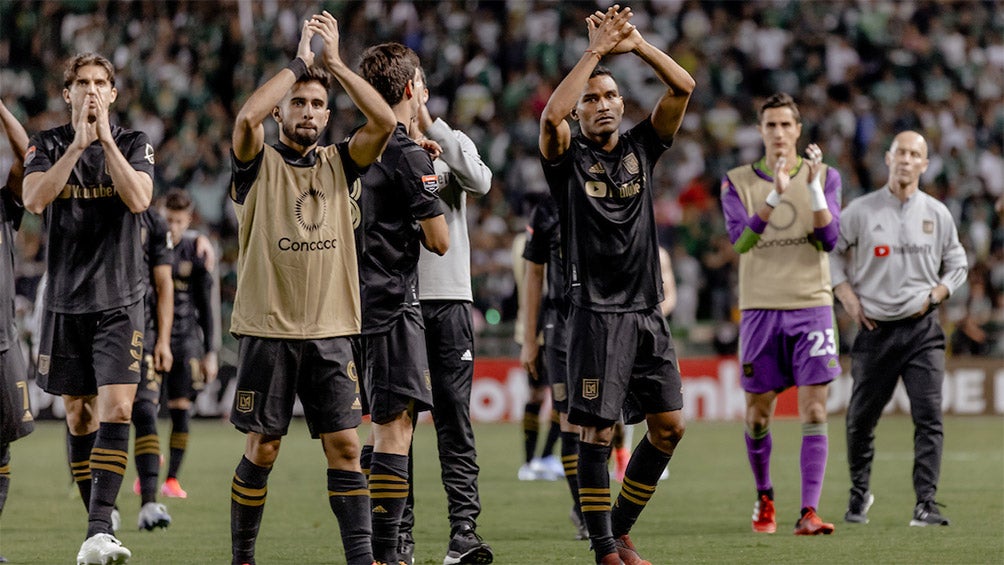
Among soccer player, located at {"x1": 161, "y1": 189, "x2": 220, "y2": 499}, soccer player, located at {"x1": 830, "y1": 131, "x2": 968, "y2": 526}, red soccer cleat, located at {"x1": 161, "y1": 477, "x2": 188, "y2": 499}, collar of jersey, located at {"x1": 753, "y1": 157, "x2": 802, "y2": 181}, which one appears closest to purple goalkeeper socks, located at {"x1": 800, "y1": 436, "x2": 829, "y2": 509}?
soccer player, located at {"x1": 830, "y1": 131, "x2": 968, "y2": 526}

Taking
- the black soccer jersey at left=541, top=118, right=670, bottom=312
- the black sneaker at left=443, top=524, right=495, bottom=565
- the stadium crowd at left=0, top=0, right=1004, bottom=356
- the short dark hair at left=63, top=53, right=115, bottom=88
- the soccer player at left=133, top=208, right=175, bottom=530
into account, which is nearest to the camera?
the black soccer jersey at left=541, top=118, right=670, bottom=312

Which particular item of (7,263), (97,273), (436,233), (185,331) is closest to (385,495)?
(436,233)

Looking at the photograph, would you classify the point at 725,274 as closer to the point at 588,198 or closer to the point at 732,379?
the point at 732,379

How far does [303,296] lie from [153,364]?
13.9ft

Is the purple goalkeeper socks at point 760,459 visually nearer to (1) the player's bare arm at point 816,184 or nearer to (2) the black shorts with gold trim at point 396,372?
(1) the player's bare arm at point 816,184

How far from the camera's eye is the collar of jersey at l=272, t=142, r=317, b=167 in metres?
6.71

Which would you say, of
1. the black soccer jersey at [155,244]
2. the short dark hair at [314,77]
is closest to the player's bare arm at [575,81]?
the short dark hair at [314,77]

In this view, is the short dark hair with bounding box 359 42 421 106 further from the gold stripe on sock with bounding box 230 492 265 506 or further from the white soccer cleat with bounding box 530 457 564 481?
the white soccer cleat with bounding box 530 457 564 481

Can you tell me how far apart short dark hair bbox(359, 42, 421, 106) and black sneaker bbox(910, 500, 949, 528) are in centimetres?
469

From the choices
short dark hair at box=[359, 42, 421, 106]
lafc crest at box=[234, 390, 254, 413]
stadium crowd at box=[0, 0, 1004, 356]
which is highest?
stadium crowd at box=[0, 0, 1004, 356]

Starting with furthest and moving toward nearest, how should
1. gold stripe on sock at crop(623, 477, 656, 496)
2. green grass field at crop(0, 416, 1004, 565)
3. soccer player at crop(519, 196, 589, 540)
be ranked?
soccer player at crop(519, 196, 589, 540) → green grass field at crop(0, 416, 1004, 565) → gold stripe on sock at crop(623, 477, 656, 496)

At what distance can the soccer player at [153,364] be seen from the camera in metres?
9.72

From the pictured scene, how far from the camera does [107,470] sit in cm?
791

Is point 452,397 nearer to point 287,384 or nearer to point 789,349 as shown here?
point 287,384
